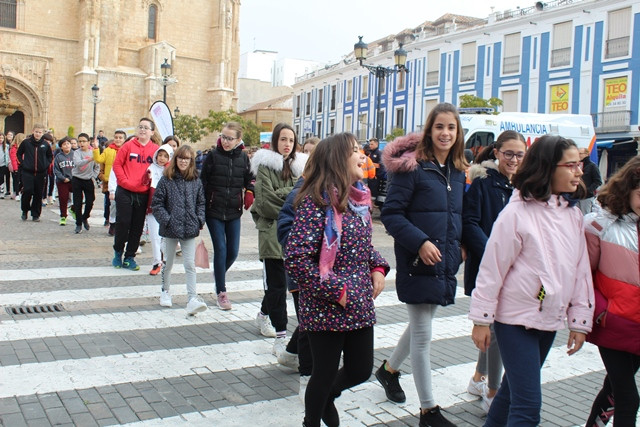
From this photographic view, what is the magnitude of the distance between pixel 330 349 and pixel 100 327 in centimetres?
315

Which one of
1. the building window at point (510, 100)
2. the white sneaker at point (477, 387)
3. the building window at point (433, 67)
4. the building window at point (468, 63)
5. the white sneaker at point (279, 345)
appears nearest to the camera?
the white sneaker at point (477, 387)

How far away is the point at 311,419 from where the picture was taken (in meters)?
3.33

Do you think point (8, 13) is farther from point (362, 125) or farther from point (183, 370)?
point (183, 370)

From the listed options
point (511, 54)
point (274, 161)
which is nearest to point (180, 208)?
point (274, 161)

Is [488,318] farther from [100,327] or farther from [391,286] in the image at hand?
[391,286]

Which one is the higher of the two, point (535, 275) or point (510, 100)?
point (510, 100)

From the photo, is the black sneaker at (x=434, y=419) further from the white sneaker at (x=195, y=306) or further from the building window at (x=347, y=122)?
the building window at (x=347, y=122)

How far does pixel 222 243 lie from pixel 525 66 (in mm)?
31452

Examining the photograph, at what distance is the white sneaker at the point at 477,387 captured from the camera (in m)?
4.31

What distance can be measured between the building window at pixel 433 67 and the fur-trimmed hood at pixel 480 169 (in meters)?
36.8

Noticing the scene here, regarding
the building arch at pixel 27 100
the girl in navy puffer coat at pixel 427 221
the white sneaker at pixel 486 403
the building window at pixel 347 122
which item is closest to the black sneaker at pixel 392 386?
the girl in navy puffer coat at pixel 427 221

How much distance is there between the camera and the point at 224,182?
652 cm

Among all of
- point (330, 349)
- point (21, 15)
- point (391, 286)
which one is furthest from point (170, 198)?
point (21, 15)

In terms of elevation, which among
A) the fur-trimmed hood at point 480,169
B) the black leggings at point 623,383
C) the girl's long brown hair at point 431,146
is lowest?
the black leggings at point 623,383
